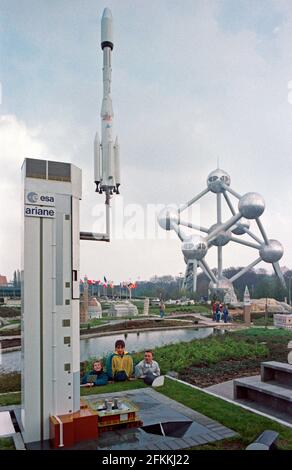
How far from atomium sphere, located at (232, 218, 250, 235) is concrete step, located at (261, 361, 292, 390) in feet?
122

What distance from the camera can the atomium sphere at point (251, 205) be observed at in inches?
1617

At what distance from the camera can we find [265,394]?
922 cm

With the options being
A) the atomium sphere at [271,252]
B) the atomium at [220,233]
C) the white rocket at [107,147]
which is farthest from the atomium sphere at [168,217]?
the white rocket at [107,147]

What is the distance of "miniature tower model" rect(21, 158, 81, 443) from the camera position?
6941 millimetres

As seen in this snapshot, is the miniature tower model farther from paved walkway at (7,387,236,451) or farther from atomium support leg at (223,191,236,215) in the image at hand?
atomium support leg at (223,191,236,215)

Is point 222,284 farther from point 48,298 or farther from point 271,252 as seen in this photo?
point 48,298

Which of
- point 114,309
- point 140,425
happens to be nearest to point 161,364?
point 140,425

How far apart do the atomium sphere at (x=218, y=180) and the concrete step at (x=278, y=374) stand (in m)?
36.1

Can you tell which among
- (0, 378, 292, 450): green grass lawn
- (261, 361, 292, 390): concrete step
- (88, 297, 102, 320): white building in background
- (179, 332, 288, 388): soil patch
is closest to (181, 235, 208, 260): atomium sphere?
(88, 297, 102, 320): white building in background

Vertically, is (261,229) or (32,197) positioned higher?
(261,229)

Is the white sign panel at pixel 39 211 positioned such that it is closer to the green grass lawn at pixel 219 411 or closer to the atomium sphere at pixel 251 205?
the green grass lawn at pixel 219 411

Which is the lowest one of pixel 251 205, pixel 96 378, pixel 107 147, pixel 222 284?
pixel 96 378

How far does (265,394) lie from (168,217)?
114 feet

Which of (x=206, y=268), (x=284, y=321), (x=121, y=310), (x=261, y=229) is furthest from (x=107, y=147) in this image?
(x=261, y=229)
